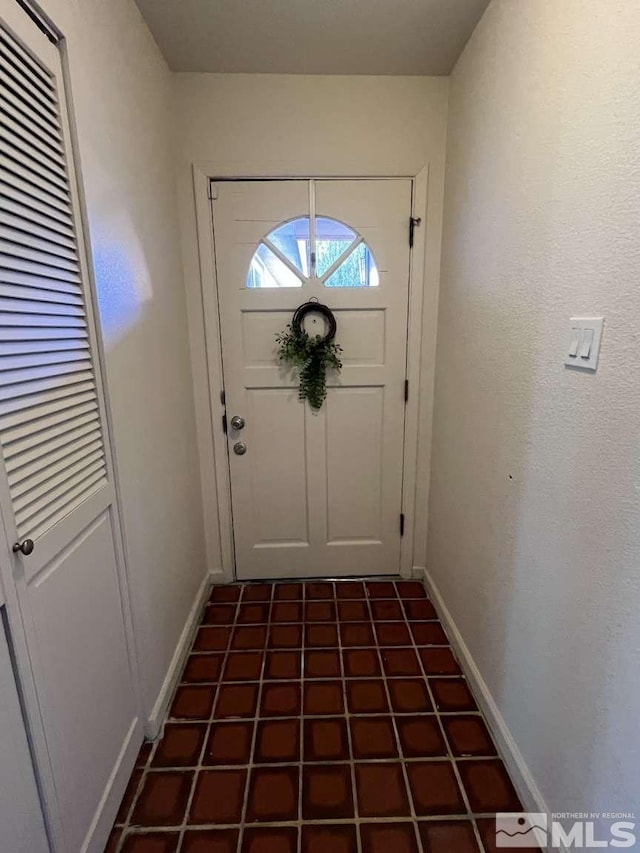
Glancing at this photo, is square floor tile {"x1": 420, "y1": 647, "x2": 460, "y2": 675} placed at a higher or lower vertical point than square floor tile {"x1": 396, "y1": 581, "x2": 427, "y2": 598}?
lower

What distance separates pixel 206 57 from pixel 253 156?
379mm

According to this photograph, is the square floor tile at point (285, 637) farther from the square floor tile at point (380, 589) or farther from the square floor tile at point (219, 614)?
the square floor tile at point (380, 589)

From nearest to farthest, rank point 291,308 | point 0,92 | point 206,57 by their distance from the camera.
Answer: point 0,92
point 206,57
point 291,308

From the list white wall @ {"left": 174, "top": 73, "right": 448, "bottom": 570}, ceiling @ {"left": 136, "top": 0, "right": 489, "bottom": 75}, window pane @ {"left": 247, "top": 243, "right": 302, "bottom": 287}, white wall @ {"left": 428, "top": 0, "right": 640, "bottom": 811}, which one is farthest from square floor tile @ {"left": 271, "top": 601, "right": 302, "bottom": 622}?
ceiling @ {"left": 136, "top": 0, "right": 489, "bottom": 75}

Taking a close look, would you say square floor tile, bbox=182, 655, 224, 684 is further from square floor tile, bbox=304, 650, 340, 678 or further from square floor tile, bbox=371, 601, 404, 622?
square floor tile, bbox=371, 601, 404, 622

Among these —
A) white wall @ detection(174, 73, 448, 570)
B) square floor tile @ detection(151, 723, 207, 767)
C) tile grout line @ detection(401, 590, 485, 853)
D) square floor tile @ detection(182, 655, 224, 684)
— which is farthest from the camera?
white wall @ detection(174, 73, 448, 570)

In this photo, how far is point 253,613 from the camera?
6.95ft

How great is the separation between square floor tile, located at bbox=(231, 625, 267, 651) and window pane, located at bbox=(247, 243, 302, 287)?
165 cm

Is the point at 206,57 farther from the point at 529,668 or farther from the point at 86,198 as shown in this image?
the point at 529,668

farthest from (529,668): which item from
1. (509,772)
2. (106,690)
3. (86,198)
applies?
(86,198)

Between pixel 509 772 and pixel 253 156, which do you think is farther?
pixel 253 156

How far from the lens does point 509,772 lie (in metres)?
1.34

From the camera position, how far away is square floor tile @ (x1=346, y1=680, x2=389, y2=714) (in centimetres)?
157

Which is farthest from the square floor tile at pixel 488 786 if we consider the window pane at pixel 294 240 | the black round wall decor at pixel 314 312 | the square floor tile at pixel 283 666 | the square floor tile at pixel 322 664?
the window pane at pixel 294 240
